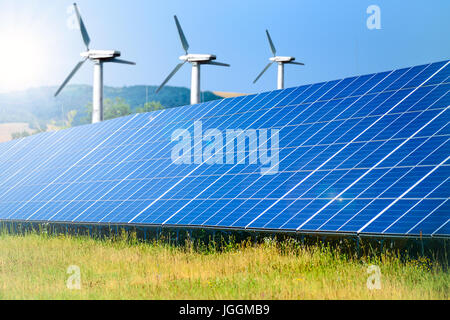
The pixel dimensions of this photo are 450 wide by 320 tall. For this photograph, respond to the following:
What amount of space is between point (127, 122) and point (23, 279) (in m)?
21.5

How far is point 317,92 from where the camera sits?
31859 millimetres

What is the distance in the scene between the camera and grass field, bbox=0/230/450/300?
17.8 m

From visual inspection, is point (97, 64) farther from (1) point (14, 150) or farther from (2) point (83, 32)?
(1) point (14, 150)

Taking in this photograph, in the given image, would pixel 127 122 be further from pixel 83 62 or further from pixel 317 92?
pixel 83 62

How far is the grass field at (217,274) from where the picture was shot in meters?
17.8

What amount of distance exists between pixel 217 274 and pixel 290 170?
6876 mm

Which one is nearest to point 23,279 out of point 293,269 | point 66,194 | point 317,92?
point 293,269

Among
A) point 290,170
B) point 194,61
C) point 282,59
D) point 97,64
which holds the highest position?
point 282,59

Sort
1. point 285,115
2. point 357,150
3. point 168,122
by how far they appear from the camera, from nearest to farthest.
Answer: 1. point 357,150
2. point 285,115
3. point 168,122

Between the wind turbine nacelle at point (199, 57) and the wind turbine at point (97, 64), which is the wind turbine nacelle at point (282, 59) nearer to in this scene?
the wind turbine nacelle at point (199, 57)

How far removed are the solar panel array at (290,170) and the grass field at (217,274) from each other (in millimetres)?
1056

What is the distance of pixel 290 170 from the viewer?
86.8ft

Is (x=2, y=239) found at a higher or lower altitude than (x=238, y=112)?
lower

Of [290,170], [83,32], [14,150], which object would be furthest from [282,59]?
[290,170]
